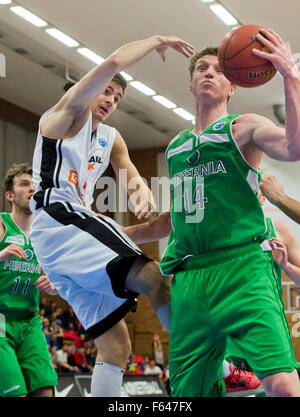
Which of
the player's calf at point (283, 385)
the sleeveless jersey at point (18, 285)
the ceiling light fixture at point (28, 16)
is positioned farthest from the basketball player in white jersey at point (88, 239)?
the ceiling light fixture at point (28, 16)

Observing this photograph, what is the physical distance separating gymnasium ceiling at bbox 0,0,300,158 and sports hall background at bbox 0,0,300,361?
0.06ft

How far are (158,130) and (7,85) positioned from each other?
4984 millimetres

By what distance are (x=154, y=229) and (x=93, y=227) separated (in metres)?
0.72

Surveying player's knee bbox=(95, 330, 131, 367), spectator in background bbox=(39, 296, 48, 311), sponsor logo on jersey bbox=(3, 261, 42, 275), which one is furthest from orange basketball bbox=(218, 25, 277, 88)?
spectator in background bbox=(39, 296, 48, 311)

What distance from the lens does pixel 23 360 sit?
18.5 feet

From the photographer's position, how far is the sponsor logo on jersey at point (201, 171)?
351cm

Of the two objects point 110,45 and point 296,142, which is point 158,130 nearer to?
point 110,45

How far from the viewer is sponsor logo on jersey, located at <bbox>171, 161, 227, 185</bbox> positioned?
11.5 feet

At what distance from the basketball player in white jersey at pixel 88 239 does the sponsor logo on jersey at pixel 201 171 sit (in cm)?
53

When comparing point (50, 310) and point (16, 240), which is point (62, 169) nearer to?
point (16, 240)

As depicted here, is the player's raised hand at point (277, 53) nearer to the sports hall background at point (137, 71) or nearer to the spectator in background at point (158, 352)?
the sports hall background at point (137, 71)

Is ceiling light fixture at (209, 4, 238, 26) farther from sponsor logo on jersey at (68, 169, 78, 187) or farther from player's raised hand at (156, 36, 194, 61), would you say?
sponsor logo on jersey at (68, 169, 78, 187)

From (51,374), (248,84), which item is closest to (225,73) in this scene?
(248,84)

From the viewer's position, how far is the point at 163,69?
14328mm
